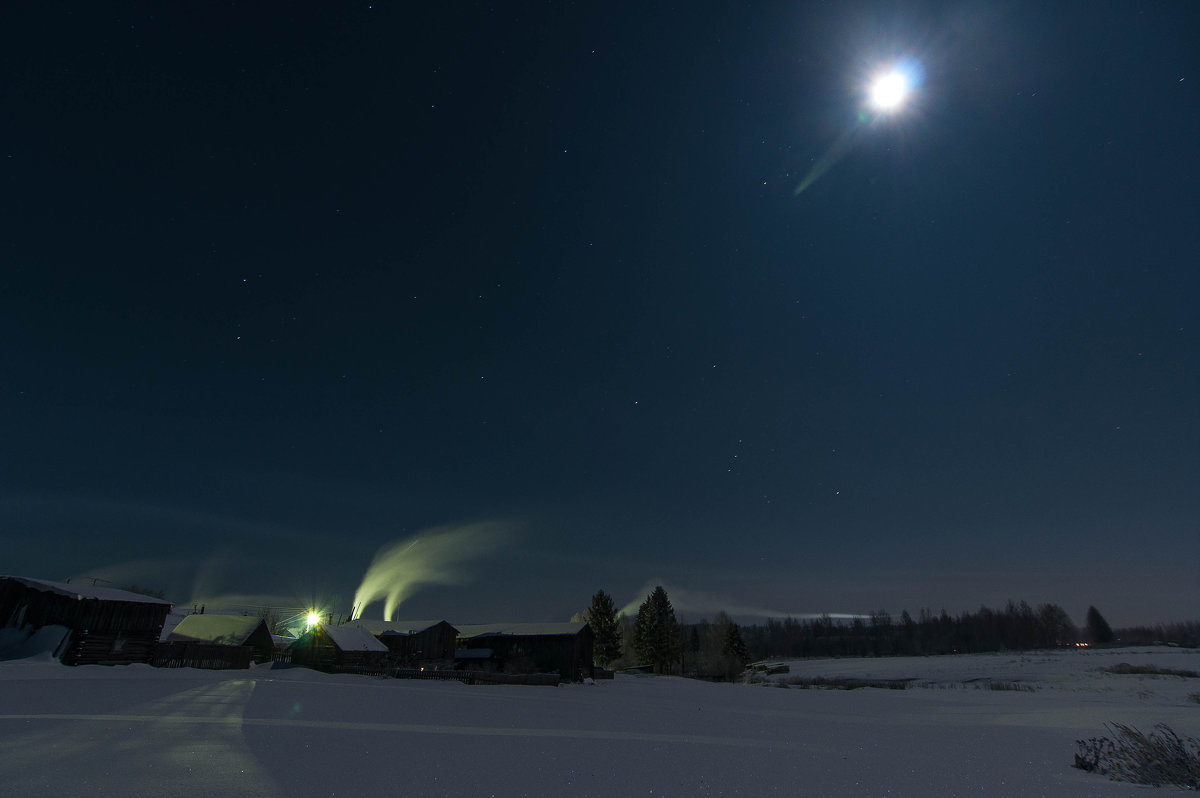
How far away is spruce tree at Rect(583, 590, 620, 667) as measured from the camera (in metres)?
78.0

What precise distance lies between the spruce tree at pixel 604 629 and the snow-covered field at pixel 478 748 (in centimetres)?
6010

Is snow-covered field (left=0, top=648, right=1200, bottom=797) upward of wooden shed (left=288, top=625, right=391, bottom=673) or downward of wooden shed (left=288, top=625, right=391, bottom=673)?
downward

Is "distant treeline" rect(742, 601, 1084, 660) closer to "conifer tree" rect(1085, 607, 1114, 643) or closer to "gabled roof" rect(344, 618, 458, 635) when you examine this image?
"conifer tree" rect(1085, 607, 1114, 643)

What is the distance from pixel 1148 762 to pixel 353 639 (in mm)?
51899

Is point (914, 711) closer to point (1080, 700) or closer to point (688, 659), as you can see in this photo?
point (1080, 700)

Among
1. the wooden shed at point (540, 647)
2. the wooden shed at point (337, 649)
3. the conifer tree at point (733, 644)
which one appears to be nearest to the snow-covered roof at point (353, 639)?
the wooden shed at point (337, 649)

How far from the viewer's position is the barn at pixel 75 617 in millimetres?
33156

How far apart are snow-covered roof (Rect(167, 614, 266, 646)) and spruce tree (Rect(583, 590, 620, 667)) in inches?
1653

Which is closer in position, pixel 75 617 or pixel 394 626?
pixel 75 617

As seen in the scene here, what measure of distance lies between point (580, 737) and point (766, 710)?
47.6ft

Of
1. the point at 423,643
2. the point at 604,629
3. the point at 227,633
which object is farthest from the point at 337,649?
the point at 604,629

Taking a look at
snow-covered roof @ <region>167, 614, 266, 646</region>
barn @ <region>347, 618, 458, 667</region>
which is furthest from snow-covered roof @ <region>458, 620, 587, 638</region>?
snow-covered roof @ <region>167, 614, 266, 646</region>

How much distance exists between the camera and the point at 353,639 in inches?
1927

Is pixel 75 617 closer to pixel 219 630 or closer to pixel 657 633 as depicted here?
pixel 219 630
